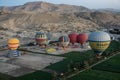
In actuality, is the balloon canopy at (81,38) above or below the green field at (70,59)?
above

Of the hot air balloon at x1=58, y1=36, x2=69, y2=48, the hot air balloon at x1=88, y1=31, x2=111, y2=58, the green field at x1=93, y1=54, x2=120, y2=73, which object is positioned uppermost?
the hot air balloon at x1=88, y1=31, x2=111, y2=58

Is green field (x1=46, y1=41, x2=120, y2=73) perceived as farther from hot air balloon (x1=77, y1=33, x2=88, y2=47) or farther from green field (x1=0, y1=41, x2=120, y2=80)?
hot air balloon (x1=77, y1=33, x2=88, y2=47)

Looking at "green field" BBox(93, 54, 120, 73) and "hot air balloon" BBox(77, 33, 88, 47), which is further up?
"hot air balloon" BBox(77, 33, 88, 47)

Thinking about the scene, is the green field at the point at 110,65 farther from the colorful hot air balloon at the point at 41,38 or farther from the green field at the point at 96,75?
the colorful hot air balloon at the point at 41,38

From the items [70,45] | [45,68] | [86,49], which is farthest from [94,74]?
[70,45]

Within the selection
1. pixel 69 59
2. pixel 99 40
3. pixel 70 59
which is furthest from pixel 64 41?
pixel 99 40

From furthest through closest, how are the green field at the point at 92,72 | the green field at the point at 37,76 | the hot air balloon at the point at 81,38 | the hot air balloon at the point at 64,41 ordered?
the hot air balloon at the point at 81,38 < the hot air balloon at the point at 64,41 < the green field at the point at 37,76 < the green field at the point at 92,72

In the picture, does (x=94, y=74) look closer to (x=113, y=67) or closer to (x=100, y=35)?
(x=113, y=67)

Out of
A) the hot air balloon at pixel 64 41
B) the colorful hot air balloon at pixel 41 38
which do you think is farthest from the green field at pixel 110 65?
the colorful hot air balloon at pixel 41 38

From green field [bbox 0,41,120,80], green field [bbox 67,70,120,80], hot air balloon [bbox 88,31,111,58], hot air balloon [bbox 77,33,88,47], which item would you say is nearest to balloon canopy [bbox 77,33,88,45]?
hot air balloon [bbox 77,33,88,47]
